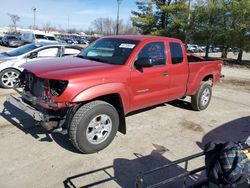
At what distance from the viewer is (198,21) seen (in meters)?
23.3

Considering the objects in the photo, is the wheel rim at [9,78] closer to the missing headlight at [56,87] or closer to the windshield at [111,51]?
the windshield at [111,51]

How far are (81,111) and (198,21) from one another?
21721 millimetres

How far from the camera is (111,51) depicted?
16.7 feet

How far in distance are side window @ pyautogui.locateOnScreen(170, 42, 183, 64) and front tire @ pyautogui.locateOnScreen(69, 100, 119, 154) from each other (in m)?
2.03

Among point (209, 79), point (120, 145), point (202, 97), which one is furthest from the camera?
point (209, 79)

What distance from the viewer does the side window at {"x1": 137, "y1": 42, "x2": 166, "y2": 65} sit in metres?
4.98

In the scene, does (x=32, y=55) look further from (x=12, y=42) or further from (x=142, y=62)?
(x=12, y=42)

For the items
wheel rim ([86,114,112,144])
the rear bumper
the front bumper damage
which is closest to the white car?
the rear bumper

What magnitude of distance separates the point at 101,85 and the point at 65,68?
66cm

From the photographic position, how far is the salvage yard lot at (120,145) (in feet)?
11.9

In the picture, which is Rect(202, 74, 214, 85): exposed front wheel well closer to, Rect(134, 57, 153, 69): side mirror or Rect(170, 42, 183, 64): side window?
Rect(170, 42, 183, 64): side window

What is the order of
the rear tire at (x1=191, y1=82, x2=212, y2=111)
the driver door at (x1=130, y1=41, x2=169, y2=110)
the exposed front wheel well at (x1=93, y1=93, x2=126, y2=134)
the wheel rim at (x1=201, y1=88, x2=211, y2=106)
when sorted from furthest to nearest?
the wheel rim at (x1=201, y1=88, x2=211, y2=106) → the rear tire at (x1=191, y1=82, x2=212, y2=111) → the driver door at (x1=130, y1=41, x2=169, y2=110) → the exposed front wheel well at (x1=93, y1=93, x2=126, y2=134)

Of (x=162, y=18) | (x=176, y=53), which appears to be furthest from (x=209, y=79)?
(x=162, y=18)

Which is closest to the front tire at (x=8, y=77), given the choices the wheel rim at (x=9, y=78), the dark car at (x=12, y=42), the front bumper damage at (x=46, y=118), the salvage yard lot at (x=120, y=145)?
the wheel rim at (x=9, y=78)
